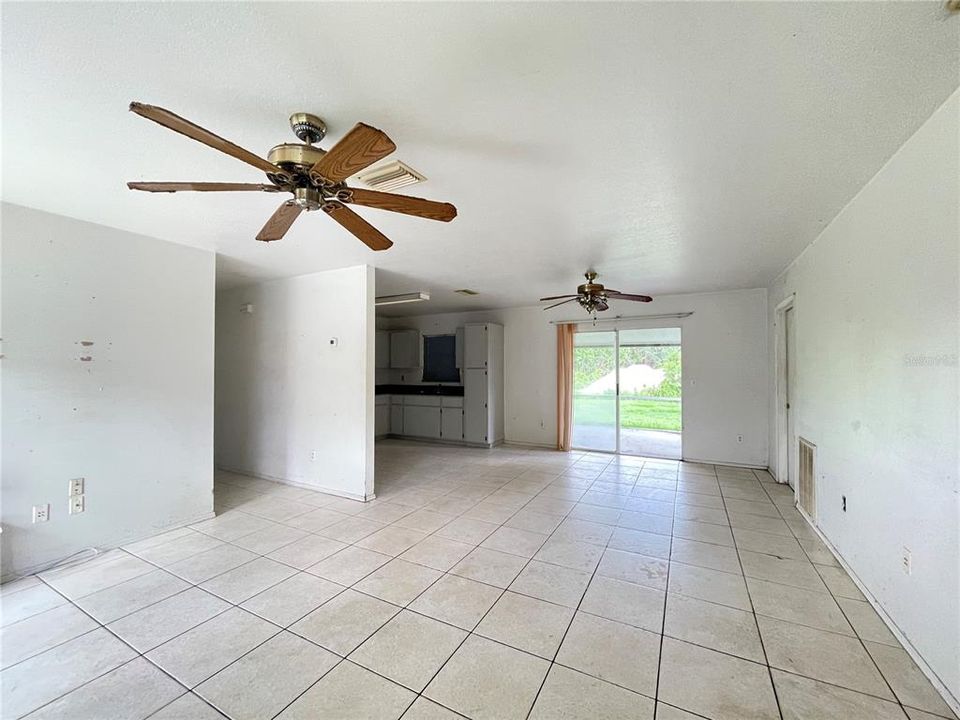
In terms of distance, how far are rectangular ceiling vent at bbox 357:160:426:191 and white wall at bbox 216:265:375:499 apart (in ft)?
6.20

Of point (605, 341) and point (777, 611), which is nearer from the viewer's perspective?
point (777, 611)

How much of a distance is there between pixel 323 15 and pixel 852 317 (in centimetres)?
315

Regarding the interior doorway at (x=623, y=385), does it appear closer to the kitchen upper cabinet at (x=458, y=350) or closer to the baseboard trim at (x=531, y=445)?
the baseboard trim at (x=531, y=445)

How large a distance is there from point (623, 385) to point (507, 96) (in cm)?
515

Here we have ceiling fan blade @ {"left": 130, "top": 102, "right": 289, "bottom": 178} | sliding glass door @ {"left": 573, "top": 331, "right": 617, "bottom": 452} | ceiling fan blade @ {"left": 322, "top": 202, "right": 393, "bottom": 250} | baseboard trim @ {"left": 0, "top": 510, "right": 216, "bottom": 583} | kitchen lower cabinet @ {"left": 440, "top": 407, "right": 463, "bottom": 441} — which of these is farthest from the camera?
kitchen lower cabinet @ {"left": 440, "top": 407, "right": 463, "bottom": 441}

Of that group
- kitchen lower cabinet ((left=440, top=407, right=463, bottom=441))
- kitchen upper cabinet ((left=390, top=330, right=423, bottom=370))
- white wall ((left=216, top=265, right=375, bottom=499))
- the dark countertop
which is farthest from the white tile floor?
kitchen upper cabinet ((left=390, top=330, right=423, bottom=370))

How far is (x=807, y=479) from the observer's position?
325 centimetres

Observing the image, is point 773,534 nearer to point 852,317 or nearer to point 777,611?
point 777,611

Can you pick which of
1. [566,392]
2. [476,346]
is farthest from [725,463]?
[476,346]

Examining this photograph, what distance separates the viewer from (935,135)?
154 centimetres

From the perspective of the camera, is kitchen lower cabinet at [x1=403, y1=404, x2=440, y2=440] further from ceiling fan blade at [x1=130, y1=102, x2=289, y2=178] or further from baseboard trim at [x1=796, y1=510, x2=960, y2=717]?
ceiling fan blade at [x1=130, y1=102, x2=289, y2=178]

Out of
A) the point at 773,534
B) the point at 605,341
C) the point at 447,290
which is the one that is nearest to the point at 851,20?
the point at 773,534

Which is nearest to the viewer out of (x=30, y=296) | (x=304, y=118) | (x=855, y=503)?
(x=304, y=118)

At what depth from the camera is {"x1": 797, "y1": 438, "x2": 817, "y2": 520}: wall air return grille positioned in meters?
3.08
